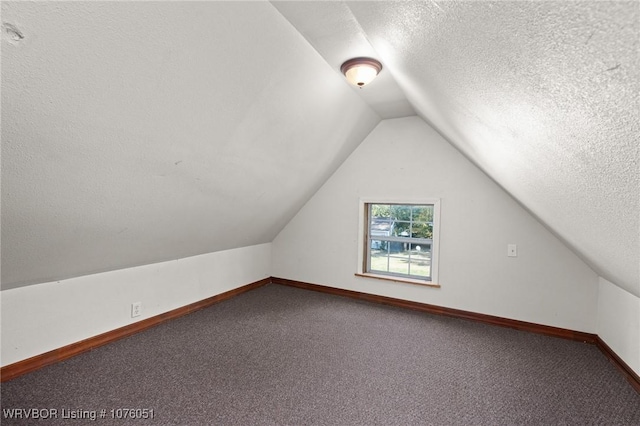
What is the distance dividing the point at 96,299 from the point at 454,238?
355cm

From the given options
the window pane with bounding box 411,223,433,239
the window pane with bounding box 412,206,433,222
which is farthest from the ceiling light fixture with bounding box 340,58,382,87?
the window pane with bounding box 411,223,433,239

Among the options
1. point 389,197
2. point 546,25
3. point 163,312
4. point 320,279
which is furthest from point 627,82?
point 320,279

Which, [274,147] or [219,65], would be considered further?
[274,147]

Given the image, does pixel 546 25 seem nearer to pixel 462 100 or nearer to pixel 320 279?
pixel 462 100

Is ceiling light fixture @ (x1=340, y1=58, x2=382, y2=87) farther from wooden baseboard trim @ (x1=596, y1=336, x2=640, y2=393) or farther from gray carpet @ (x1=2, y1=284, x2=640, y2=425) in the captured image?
wooden baseboard trim @ (x1=596, y1=336, x2=640, y2=393)

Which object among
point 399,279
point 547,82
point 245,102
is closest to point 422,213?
point 399,279

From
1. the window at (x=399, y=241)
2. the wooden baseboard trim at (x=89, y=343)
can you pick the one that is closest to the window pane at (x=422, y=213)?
the window at (x=399, y=241)

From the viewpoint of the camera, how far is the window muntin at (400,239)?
3.62 m

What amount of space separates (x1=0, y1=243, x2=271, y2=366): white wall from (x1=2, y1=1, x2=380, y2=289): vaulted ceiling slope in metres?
0.14

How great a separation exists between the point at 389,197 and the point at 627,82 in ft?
10.2

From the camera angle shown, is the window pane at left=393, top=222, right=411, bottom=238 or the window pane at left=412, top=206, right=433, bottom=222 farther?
the window pane at left=393, top=222, right=411, bottom=238

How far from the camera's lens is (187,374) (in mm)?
2111

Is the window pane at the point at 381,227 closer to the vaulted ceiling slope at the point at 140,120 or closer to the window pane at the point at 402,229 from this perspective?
the window pane at the point at 402,229

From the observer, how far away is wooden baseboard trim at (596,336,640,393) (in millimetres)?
2031
